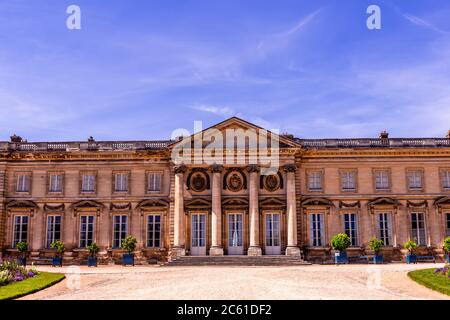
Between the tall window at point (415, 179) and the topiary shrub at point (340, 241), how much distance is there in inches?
252

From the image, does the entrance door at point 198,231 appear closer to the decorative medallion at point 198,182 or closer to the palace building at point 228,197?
the palace building at point 228,197

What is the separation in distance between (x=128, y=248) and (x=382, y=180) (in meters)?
17.9

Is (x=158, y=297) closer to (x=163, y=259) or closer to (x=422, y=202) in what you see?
(x=163, y=259)

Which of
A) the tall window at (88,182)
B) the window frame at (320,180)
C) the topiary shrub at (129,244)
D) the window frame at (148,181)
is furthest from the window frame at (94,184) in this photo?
the window frame at (320,180)

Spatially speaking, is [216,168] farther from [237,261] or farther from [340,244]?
[340,244]

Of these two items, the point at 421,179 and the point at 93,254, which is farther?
the point at 421,179

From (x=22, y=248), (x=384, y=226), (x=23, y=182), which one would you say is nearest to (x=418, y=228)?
(x=384, y=226)

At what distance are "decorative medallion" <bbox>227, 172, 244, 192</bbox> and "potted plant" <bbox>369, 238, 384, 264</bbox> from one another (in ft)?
30.7

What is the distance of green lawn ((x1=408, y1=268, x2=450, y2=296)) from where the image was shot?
1764 cm

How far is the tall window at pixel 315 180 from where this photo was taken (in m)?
35.2

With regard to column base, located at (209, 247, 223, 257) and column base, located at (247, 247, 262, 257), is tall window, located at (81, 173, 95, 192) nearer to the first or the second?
column base, located at (209, 247, 223, 257)

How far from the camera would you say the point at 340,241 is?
1272 inches

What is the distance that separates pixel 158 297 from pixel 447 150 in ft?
85.6
